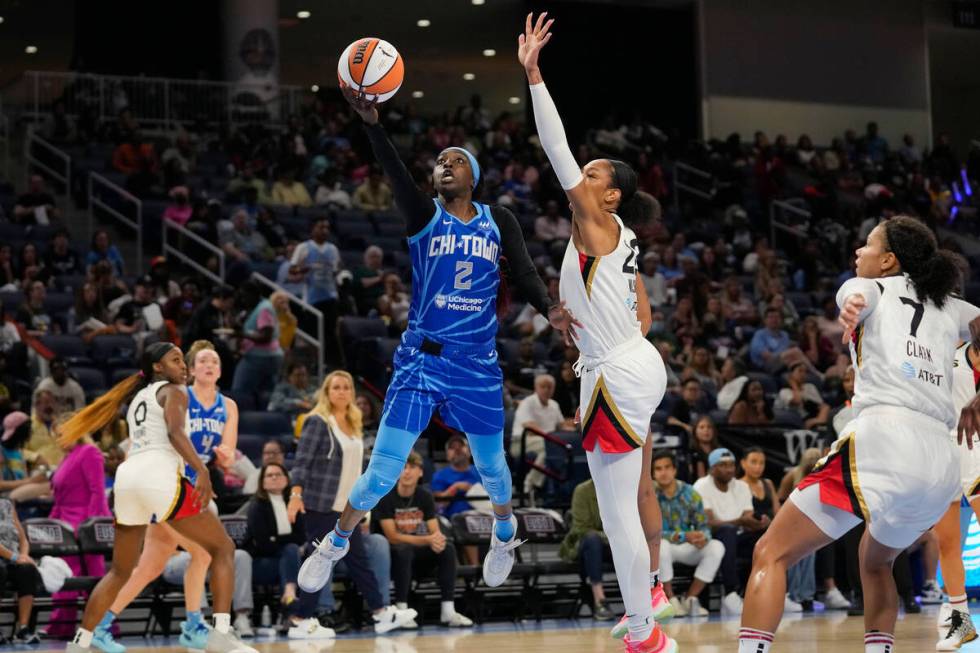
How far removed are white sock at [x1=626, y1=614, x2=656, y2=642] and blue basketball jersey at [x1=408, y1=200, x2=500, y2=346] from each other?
56.3 inches

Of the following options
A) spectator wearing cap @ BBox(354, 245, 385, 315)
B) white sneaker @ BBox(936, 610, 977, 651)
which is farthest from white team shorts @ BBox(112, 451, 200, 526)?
spectator wearing cap @ BBox(354, 245, 385, 315)

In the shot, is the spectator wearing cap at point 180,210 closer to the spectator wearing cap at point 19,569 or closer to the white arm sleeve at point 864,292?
the spectator wearing cap at point 19,569

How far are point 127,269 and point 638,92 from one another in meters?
13.1

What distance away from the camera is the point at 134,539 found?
27.1ft

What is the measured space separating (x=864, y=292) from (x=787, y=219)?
18376 millimetres

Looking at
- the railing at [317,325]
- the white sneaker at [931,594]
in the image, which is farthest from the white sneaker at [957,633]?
the railing at [317,325]

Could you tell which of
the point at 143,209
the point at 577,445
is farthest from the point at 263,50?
the point at 577,445

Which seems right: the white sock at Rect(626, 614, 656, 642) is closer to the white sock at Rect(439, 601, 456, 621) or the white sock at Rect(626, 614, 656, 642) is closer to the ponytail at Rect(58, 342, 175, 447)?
the ponytail at Rect(58, 342, 175, 447)

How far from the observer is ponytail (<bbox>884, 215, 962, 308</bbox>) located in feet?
17.9

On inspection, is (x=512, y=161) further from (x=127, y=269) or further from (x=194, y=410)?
(x=194, y=410)

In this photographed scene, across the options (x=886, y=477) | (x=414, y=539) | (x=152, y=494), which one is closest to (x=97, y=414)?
(x=152, y=494)

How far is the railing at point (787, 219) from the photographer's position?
887 inches

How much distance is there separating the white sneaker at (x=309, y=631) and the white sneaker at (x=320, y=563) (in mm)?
3032

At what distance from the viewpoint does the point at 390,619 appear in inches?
404
